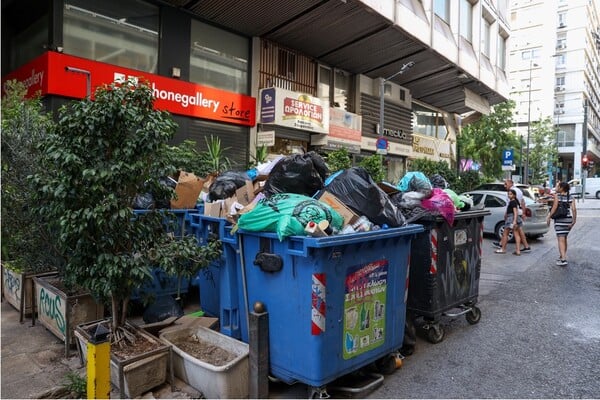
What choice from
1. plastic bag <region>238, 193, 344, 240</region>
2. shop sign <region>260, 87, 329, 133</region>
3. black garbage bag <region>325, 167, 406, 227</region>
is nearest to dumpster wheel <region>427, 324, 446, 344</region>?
black garbage bag <region>325, 167, 406, 227</region>

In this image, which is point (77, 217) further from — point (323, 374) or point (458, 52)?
point (458, 52)

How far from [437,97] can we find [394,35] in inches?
364

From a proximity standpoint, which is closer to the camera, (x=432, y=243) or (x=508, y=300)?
(x=432, y=243)

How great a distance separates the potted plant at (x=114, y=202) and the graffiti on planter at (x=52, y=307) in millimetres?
630

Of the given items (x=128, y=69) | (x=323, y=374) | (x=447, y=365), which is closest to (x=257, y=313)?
(x=323, y=374)

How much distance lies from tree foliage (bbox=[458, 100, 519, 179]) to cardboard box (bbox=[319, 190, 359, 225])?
26.5 m

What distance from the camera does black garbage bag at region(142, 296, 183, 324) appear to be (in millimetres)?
4414

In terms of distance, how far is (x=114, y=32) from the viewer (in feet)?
33.8

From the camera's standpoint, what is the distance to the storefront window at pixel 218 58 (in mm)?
12133

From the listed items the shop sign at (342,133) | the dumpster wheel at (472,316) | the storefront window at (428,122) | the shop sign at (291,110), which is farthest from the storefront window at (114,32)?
the storefront window at (428,122)

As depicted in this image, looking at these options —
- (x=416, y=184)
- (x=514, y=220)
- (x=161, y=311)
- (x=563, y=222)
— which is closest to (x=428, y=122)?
(x=514, y=220)

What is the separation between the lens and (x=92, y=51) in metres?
9.84

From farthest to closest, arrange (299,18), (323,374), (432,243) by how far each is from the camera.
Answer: (299,18)
(432,243)
(323,374)

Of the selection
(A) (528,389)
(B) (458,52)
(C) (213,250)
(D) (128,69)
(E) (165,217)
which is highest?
(B) (458,52)
